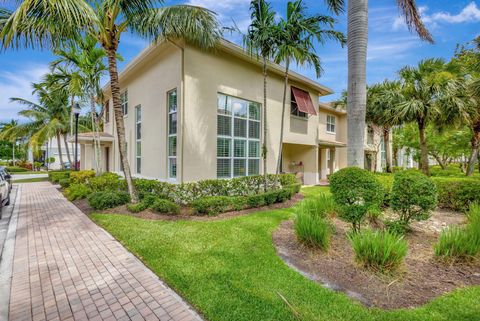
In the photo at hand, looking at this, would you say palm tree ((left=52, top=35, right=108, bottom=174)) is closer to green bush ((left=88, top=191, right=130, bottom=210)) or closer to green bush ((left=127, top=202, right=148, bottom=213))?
green bush ((left=88, top=191, right=130, bottom=210))

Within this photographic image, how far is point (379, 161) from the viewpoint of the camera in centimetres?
2950

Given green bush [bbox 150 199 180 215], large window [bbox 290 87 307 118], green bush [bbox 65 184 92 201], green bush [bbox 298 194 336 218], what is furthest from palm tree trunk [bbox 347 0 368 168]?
green bush [bbox 65 184 92 201]

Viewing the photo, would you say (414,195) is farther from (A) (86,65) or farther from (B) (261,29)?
(A) (86,65)

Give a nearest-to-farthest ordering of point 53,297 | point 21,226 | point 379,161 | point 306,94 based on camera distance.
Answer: point 53,297 → point 21,226 → point 306,94 → point 379,161

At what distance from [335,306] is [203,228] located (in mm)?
4634

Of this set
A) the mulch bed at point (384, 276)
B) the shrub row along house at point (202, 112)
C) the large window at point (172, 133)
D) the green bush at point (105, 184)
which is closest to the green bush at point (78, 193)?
the green bush at point (105, 184)

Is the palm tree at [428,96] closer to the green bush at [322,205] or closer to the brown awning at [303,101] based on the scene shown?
the brown awning at [303,101]

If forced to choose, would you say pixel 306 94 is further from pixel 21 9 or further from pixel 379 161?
pixel 379 161

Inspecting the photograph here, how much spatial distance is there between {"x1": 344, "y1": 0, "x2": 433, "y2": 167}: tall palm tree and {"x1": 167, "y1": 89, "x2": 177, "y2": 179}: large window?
749 centimetres

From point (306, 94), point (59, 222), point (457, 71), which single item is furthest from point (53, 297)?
point (457, 71)

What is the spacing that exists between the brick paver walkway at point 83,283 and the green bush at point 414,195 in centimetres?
562

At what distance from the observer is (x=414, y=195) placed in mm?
5789

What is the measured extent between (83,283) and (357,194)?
6071 millimetres

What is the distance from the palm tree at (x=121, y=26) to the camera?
23.1 ft
